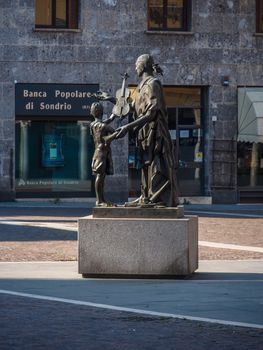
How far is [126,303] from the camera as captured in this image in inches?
470

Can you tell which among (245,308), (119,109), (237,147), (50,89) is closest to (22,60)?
(50,89)

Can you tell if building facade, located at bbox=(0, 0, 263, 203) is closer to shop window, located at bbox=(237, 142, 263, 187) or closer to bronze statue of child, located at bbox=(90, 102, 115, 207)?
shop window, located at bbox=(237, 142, 263, 187)

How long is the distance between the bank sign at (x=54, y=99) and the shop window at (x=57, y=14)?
177 centimetres

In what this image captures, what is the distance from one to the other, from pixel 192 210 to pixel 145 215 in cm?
1662

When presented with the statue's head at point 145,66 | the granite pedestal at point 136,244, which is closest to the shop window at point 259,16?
the statue's head at point 145,66

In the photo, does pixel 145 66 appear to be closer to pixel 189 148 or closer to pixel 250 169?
pixel 189 148

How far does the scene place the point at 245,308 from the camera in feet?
37.9

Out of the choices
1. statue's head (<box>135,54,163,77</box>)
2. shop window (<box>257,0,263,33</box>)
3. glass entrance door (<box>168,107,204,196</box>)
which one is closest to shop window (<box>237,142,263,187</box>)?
glass entrance door (<box>168,107,204,196</box>)

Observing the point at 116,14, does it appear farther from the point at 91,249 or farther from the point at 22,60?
the point at 91,249

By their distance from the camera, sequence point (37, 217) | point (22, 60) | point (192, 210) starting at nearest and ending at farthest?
point (37, 217), point (192, 210), point (22, 60)

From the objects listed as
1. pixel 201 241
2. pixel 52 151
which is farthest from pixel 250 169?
pixel 201 241

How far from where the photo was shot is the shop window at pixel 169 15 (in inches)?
1337

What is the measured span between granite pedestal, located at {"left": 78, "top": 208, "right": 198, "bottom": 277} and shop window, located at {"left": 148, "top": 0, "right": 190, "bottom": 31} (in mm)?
20395

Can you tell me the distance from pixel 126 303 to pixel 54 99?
71.9 ft
